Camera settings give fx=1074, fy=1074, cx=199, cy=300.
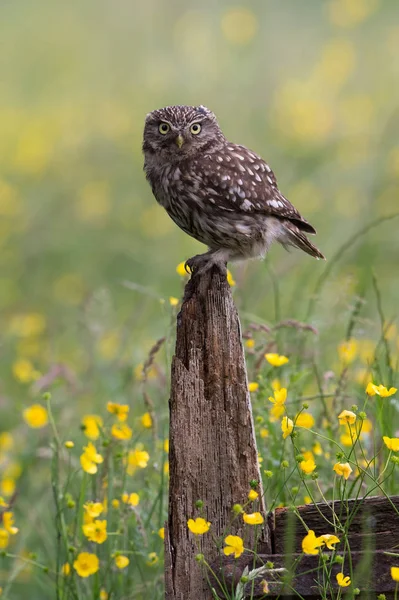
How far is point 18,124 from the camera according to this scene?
11211mm

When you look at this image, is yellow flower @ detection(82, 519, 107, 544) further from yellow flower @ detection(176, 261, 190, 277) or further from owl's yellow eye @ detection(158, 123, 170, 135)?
owl's yellow eye @ detection(158, 123, 170, 135)

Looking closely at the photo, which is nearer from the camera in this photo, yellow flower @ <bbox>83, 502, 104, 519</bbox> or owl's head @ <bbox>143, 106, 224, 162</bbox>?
yellow flower @ <bbox>83, 502, 104, 519</bbox>

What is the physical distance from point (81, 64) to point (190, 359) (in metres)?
10.7

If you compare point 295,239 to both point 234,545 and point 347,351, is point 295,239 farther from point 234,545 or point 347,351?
point 234,545

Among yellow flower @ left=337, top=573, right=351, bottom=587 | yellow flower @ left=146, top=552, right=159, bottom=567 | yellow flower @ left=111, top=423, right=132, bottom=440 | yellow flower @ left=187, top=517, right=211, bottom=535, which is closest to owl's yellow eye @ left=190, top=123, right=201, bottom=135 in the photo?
yellow flower @ left=111, top=423, right=132, bottom=440

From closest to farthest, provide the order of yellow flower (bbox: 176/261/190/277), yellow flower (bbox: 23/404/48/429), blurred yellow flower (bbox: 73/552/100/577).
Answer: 1. blurred yellow flower (bbox: 73/552/100/577)
2. yellow flower (bbox: 176/261/190/277)
3. yellow flower (bbox: 23/404/48/429)

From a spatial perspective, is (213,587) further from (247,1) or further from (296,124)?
(247,1)

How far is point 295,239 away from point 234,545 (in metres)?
1.97

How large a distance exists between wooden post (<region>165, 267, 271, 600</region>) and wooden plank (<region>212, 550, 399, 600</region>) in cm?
6

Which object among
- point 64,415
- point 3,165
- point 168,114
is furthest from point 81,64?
point 168,114

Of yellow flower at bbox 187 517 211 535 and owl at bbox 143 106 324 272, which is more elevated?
owl at bbox 143 106 324 272

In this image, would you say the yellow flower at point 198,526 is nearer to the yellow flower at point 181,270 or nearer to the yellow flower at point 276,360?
the yellow flower at point 276,360

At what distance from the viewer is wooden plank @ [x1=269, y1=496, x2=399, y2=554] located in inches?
103

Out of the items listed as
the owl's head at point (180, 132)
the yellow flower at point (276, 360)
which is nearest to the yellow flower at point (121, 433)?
the yellow flower at point (276, 360)
